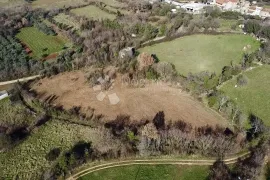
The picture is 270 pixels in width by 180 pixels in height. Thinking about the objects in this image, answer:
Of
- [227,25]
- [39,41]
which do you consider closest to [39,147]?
[39,41]

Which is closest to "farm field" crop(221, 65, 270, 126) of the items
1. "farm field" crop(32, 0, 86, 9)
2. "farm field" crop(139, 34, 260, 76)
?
"farm field" crop(139, 34, 260, 76)

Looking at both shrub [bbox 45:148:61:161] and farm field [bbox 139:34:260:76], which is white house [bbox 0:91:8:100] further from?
farm field [bbox 139:34:260:76]

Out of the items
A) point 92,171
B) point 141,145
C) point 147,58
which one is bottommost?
point 92,171

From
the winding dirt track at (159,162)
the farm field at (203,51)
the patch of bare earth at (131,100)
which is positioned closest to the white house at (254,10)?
the farm field at (203,51)

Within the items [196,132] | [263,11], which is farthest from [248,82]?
[263,11]

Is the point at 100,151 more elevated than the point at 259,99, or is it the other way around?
the point at 259,99

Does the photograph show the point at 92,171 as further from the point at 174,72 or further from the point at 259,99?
the point at 259,99

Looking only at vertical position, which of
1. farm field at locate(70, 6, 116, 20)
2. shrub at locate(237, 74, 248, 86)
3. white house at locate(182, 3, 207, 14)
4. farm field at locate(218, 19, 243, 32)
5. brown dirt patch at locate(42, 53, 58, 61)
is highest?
white house at locate(182, 3, 207, 14)

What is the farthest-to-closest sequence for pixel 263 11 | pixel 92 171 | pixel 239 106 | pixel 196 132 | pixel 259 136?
1. pixel 263 11
2. pixel 239 106
3. pixel 196 132
4. pixel 259 136
5. pixel 92 171
